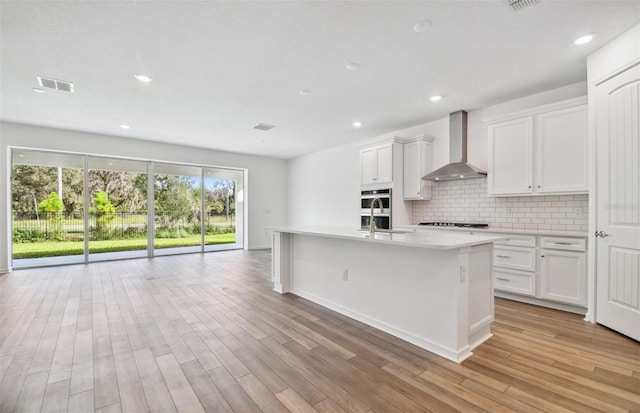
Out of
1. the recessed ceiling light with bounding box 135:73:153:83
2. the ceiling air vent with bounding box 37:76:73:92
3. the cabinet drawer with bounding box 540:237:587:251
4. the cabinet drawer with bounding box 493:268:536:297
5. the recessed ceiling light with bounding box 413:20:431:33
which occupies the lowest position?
the cabinet drawer with bounding box 493:268:536:297

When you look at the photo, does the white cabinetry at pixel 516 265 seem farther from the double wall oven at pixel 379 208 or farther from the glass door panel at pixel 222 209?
the glass door panel at pixel 222 209

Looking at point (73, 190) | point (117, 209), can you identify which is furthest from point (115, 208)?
point (73, 190)

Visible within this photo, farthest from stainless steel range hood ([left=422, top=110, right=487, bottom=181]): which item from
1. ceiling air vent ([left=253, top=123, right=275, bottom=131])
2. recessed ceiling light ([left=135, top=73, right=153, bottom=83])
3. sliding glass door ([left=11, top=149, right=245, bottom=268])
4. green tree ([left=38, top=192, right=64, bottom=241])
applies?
green tree ([left=38, top=192, right=64, bottom=241])

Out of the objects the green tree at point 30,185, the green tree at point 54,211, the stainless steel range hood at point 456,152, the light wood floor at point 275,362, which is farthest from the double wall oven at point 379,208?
the green tree at point 30,185

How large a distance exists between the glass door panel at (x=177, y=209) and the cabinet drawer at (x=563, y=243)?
23.9 ft

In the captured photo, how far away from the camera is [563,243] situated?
338cm

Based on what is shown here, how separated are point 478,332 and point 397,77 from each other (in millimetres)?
2881

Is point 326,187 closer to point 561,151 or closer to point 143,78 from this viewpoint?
point 143,78

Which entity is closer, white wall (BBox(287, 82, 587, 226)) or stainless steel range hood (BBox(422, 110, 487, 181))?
white wall (BBox(287, 82, 587, 226))

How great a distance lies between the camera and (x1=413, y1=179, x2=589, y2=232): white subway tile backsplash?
12.1ft

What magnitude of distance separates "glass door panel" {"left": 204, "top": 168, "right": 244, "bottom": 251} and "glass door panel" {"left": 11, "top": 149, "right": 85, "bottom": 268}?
266cm

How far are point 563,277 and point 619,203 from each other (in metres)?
1.06

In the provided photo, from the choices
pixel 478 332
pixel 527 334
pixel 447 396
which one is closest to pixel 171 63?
pixel 447 396

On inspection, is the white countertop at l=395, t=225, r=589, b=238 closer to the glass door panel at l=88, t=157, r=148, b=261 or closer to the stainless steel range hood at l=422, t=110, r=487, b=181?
the stainless steel range hood at l=422, t=110, r=487, b=181
